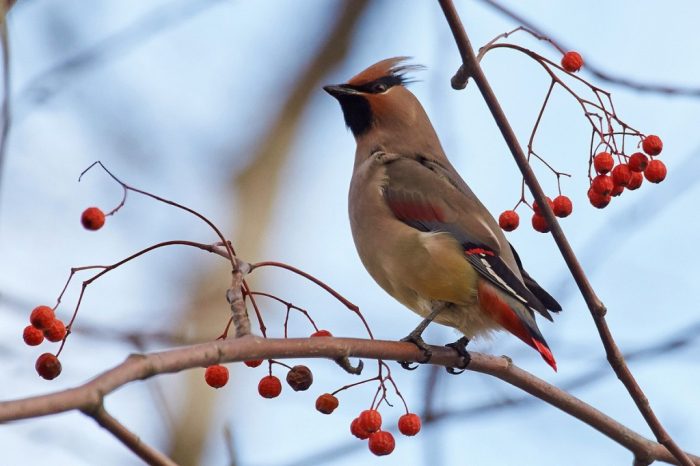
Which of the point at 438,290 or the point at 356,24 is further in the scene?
the point at 356,24

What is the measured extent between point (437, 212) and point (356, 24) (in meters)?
3.61

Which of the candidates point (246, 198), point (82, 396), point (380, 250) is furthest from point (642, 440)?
point (246, 198)

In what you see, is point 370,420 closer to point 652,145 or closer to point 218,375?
point 218,375

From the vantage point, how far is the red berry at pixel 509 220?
3195 mm

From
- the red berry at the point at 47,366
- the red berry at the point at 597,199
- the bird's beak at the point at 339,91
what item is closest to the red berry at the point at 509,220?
the red berry at the point at 597,199

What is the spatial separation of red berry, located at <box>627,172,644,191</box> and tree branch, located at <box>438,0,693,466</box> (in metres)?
0.58

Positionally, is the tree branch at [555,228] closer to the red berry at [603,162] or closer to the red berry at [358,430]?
the red berry at [603,162]

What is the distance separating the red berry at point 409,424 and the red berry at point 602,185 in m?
0.74

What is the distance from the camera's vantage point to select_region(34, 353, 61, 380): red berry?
2164 mm

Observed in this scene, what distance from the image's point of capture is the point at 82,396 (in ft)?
5.42

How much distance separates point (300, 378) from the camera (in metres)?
2.43

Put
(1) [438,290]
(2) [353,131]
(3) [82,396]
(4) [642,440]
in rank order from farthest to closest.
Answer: (2) [353,131], (1) [438,290], (4) [642,440], (3) [82,396]

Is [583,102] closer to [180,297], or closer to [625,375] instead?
[625,375]

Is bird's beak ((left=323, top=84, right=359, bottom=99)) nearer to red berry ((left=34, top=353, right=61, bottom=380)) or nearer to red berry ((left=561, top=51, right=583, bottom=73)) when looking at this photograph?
red berry ((left=561, top=51, right=583, bottom=73))
